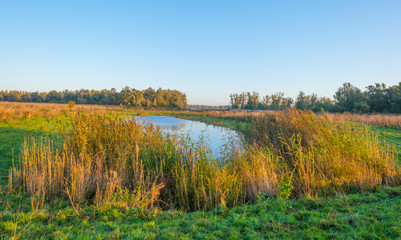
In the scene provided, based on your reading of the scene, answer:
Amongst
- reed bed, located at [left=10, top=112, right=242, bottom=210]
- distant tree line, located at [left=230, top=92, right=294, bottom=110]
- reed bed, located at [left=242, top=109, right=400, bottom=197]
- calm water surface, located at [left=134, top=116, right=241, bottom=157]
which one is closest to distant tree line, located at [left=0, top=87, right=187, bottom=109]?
distant tree line, located at [left=230, top=92, right=294, bottom=110]

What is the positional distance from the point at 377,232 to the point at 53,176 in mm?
7057

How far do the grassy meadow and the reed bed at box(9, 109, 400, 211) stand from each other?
Result: 33mm

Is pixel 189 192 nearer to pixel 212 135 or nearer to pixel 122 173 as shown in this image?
pixel 122 173

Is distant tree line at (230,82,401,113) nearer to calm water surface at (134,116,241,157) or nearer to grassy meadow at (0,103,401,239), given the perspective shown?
calm water surface at (134,116,241,157)

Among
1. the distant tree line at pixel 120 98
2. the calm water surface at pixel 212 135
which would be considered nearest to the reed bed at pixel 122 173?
the calm water surface at pixel 212 135

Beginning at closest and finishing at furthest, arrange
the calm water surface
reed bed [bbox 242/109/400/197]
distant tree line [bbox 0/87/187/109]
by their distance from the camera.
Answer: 1. reed bed [bbox 242/109/400/197]
2. the calm water surface
3. distant tree line [bbox 0/87/187/109]

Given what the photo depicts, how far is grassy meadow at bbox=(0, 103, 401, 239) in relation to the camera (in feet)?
10.1

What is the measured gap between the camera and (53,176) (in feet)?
16.6

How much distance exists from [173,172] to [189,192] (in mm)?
884

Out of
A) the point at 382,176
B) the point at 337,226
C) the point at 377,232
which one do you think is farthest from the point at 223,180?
the point at 382,176

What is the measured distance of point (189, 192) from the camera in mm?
5121

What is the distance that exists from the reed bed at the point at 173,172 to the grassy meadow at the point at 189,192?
1.3 inches

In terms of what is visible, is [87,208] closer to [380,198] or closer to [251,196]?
[251,196]

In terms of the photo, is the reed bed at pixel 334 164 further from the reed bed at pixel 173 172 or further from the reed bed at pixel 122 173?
the reed bed at pixel 122 173
